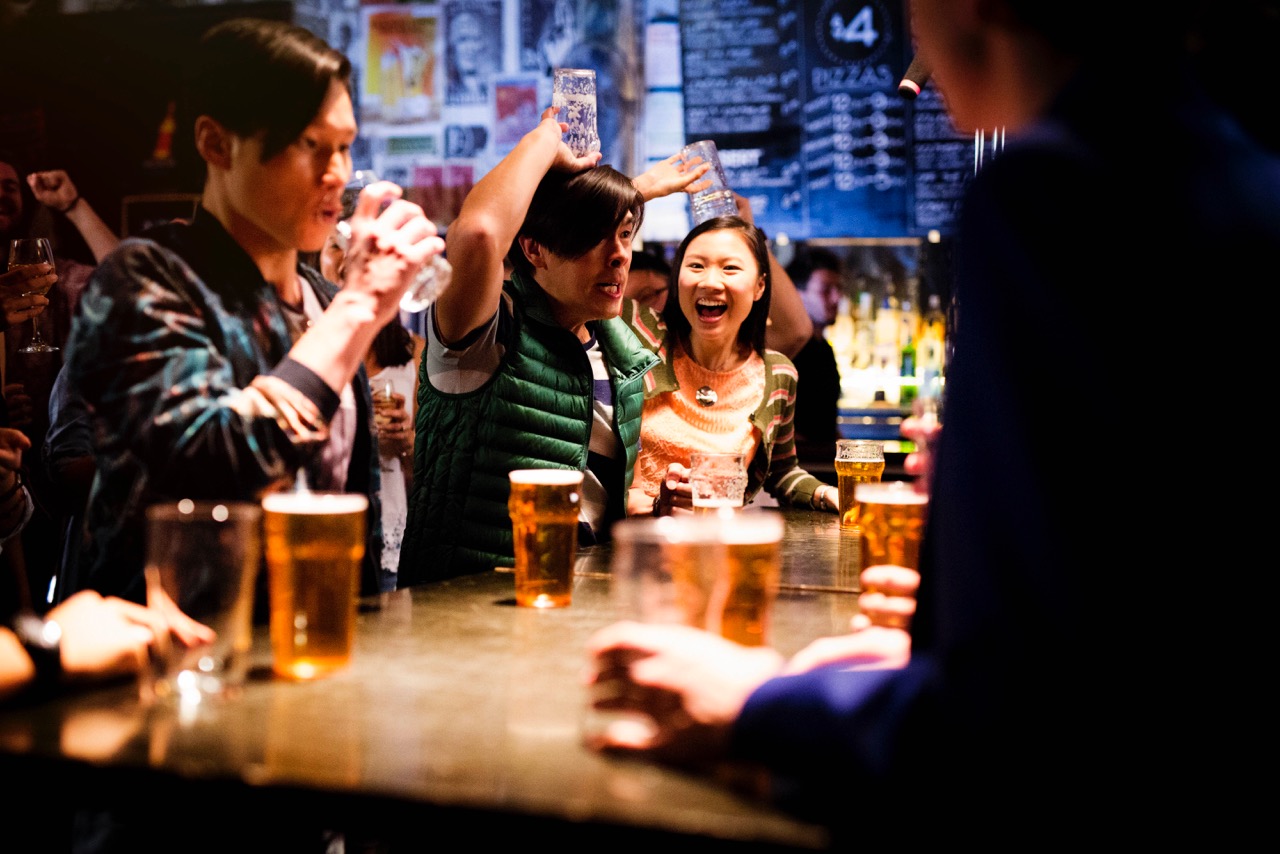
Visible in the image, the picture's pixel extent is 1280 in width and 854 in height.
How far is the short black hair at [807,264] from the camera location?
231 inches

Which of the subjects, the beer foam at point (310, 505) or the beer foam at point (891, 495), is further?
the beer foam at point (891, 495)

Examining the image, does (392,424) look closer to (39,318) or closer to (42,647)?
(39,318)

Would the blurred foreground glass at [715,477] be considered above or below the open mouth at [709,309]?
below

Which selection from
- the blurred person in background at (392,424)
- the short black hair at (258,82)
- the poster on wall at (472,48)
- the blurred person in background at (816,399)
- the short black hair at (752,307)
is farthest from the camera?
the poster on wall at (472,48)

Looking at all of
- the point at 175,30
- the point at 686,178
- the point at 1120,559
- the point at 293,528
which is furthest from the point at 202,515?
the point at 175,30

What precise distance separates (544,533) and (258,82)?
2.28 feet

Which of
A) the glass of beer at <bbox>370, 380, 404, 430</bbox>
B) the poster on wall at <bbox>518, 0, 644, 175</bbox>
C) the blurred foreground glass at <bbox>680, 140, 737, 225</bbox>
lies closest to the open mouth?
the blurred foreground glass at <bbox>680, 140, 737, 225</bbox>

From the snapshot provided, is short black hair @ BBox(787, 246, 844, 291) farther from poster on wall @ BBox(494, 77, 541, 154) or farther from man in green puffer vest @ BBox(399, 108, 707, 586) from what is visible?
man in green puffer vest @ BBox(399, 108, 707, 586)

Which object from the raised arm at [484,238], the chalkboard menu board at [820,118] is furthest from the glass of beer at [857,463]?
the chalkboard menu board at [820,118]

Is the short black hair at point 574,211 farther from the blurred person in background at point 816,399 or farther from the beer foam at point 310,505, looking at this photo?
the blurred person in background at point 816,399

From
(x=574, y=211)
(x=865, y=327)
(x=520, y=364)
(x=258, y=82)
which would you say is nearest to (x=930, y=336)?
(x=865, y=327)

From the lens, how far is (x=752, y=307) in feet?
12.2

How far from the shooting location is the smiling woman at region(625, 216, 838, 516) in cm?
339

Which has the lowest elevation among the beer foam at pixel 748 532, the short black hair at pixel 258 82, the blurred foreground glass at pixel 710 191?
the beer foam at pixel 748 532
